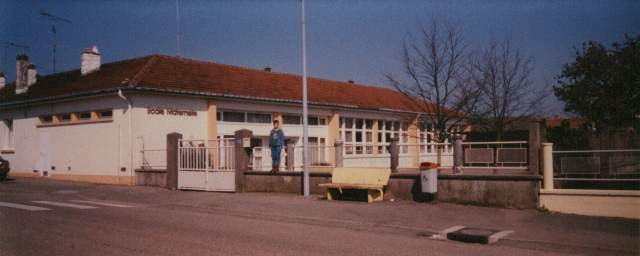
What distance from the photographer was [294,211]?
505 inches

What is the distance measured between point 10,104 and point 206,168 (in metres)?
15.5

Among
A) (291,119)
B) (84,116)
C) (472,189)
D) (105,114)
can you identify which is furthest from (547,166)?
(84,116)

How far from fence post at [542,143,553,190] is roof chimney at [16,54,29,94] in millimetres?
27890

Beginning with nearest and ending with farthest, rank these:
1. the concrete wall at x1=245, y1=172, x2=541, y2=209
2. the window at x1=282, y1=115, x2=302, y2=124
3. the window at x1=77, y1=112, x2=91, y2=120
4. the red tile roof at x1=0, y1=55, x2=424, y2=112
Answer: the concrete wall at x1=245, y1=172, x2=541, y2=209
the red tile roof at x1=0, y1=55, x2=424, y2=112
the window at x1=77, y1=112, x2=91, y2=120
the window at x1=282, y1=115, x2=302, y2=124

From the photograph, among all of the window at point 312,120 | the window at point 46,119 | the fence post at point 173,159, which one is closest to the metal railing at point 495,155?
the fence post at point 173,159

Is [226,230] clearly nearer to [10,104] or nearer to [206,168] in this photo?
[206,168]

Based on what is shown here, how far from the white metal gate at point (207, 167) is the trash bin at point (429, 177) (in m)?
6.64

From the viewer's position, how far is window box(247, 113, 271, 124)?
26.0m

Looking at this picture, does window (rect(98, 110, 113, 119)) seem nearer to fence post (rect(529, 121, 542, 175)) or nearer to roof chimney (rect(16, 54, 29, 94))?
roof chimney (rect(16, 54, 29, 94))

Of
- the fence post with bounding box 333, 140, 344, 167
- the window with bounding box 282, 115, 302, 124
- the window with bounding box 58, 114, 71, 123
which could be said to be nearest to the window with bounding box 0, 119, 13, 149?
the window with bounding box 58, 114, 71, 123

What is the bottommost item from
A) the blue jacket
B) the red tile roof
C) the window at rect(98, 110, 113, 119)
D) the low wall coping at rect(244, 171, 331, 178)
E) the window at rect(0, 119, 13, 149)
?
the low wall coping at rect(244, 171, 331, 178)

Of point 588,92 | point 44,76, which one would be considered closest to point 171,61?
point 44,76

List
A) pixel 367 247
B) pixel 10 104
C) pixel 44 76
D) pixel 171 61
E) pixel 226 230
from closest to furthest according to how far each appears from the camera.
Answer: pixel 367 247, pixel 226 230, pixel 171 61, pixel 10 104, pixel 44 76

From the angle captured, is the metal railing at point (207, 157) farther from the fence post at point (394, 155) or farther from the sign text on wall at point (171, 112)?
the fence post at point (394, 155)
